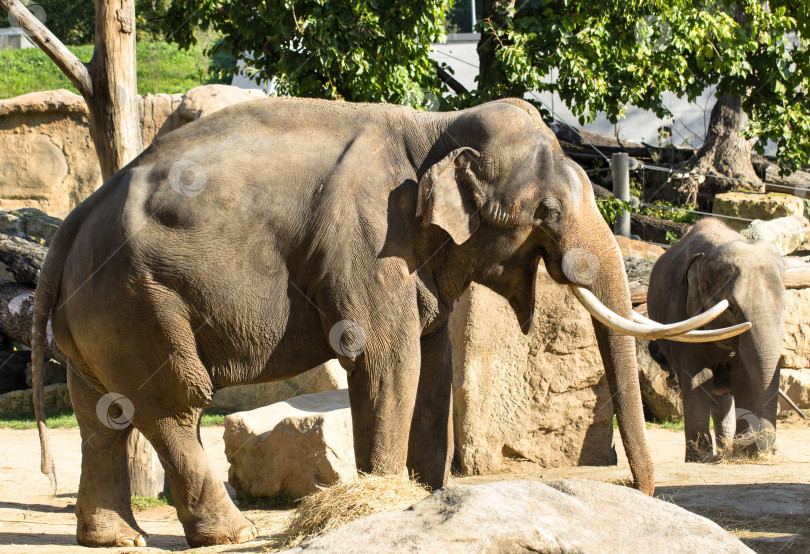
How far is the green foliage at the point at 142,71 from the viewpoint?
71.9ft

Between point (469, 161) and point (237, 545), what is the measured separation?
1959 millimetres

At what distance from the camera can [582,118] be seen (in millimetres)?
10602

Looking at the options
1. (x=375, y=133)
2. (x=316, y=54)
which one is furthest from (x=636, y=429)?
(x=316, y=54)

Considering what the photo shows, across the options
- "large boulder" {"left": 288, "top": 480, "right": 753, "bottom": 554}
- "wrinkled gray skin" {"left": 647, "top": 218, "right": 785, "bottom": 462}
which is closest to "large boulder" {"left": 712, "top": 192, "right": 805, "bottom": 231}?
"wrinkled gray skin" {"left": 647, "top": 218, "right": 785, "bottom": 462}

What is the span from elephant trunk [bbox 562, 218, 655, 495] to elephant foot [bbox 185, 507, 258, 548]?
70.3 inches

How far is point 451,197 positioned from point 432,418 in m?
1.29

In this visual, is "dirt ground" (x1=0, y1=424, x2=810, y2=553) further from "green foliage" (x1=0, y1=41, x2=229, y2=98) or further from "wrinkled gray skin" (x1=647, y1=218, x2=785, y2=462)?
"green foliage" (x1=0, y1=41, x2=229, y2=98)

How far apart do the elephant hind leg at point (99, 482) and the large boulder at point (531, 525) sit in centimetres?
212

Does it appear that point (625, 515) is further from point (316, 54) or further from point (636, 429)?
point (316, 54)

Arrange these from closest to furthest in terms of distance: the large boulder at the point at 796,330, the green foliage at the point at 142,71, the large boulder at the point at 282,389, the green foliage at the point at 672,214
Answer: the large boulder at the point at 282,389
the large boulder at the point at 796,330
the green foliage at the point at 672,214
the green foliage at the point at 142,71

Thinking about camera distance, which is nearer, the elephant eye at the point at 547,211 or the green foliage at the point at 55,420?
the elephant eye at the point at 547,211

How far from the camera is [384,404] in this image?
13.6 feet

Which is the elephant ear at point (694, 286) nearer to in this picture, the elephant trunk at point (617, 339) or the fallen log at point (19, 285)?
the elephant trunk at point (617, 339)

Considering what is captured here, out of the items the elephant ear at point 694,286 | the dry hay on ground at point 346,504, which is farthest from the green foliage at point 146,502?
the elephant ear at point 694,286
